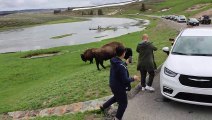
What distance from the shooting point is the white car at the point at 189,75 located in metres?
8.95

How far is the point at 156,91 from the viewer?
11539mm

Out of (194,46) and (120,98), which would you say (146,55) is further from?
(120,98)

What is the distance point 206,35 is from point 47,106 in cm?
582

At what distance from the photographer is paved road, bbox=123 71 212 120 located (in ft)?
29.6

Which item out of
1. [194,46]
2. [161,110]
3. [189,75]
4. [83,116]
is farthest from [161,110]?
[194,46]

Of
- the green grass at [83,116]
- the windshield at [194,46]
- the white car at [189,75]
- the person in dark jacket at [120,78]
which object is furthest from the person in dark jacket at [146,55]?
the person in dark jacket at [120,78]

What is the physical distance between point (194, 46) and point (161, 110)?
2704 mm

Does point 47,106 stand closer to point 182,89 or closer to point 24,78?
point 182,89

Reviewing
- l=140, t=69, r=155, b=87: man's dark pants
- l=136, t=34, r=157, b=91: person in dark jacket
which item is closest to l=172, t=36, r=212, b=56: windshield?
l=136, t=34, r=157, b=91: person in dark jacket

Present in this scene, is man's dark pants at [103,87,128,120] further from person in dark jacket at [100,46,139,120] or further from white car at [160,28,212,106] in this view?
white car at [160,28,212,106]

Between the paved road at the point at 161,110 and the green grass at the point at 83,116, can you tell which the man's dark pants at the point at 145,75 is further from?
the green grass at the point at 83,116

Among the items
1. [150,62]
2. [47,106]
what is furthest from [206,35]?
[47,106]

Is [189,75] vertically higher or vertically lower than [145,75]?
higher

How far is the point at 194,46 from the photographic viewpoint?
1112cm
